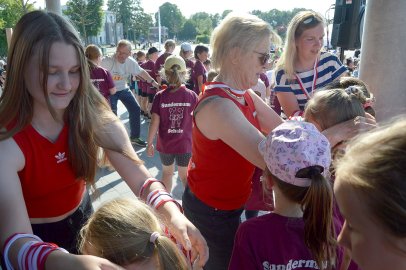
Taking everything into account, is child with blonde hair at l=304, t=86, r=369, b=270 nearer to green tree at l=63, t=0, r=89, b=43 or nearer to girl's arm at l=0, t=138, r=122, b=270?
girl's arm at l=0, t=138, r=122, b=270

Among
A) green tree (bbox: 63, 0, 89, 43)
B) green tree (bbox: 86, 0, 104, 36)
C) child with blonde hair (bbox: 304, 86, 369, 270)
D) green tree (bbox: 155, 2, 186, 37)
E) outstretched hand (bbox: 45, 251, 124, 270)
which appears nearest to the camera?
outstretched hand (bbox: 45, 251, 124, 270)

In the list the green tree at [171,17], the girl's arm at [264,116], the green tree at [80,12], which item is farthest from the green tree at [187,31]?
the girl's arm at [264,116]

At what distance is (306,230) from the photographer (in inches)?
52.2

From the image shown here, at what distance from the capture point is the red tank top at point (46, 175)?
57.9 inches

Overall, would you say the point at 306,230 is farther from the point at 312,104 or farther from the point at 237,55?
the point at 237,55

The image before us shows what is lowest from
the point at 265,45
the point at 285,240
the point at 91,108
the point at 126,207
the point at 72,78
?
the point at 285,240

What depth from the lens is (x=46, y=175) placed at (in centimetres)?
152

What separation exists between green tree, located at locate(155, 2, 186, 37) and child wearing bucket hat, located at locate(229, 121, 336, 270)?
96880 mm

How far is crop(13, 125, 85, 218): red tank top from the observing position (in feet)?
4.83

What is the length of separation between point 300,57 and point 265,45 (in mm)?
962

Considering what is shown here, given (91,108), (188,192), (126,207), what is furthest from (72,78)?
(188,192)

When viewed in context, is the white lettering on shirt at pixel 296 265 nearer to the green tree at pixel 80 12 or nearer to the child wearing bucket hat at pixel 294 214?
the child wearing bucket hat at pixel 294 214

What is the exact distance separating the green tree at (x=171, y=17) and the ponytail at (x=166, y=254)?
97086 mm

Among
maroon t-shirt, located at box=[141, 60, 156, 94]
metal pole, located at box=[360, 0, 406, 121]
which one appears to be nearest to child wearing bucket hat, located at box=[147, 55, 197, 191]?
metal pole, located at box=[360, 0, 406, 121]
